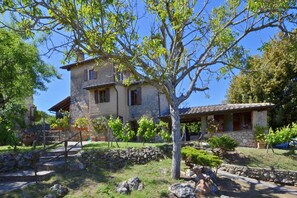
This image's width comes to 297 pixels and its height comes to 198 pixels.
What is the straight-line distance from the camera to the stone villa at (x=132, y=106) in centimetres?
2050

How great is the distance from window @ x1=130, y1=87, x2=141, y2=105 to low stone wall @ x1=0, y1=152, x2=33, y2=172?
48.3ft

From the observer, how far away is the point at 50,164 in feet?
36.9

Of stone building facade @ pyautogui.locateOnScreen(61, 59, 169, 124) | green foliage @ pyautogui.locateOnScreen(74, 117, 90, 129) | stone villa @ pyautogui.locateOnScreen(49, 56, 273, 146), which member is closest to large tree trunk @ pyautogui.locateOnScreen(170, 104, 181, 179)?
stone villa @ pyautogui.locateOnScreen(49, 56, 273, 146)

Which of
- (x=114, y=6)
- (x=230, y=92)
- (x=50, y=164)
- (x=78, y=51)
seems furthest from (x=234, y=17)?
(x=230, y=92)

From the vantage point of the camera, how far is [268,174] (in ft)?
45.3

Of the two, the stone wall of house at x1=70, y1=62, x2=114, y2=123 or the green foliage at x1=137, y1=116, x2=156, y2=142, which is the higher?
the stone wall of house at x1=70, y1=62, x2=114, y2=123

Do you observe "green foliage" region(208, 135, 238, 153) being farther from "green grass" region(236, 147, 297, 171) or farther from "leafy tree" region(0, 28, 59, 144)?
"leafy tree" region(0, 28, 59, 144)

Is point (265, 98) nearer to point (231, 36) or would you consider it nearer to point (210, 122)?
point (210, 122)

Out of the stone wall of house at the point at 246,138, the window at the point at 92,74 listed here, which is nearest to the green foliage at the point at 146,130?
the stone wall of house at the point at 246,138

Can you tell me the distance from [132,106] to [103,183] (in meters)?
16.9

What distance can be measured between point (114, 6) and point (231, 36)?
14.8 ft

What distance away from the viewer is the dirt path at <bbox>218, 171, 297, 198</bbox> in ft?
35.8

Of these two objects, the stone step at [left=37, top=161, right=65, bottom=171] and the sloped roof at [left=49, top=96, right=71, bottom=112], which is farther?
the sloped roof at [left=49, top=96, right=71, bottom=112]

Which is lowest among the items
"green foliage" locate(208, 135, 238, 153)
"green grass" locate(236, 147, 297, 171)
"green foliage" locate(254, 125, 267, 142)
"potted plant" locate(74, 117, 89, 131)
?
"green grass" locate(236, 147, 297, 171)
